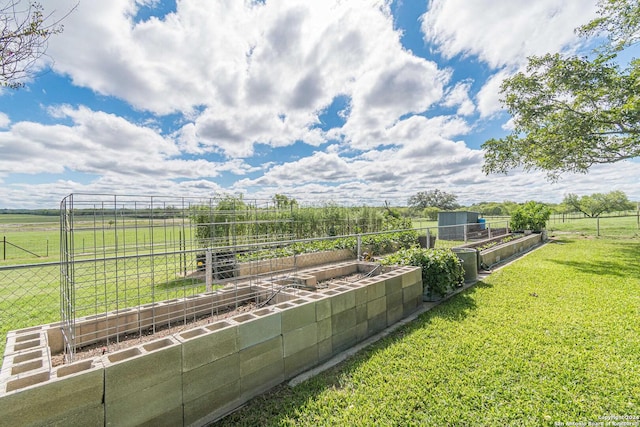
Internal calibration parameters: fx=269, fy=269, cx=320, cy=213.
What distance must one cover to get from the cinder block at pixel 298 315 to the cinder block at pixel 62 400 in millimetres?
1276

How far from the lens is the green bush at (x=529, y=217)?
13.3 meters

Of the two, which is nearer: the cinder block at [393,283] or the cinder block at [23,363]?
the cinder block at [23,363]

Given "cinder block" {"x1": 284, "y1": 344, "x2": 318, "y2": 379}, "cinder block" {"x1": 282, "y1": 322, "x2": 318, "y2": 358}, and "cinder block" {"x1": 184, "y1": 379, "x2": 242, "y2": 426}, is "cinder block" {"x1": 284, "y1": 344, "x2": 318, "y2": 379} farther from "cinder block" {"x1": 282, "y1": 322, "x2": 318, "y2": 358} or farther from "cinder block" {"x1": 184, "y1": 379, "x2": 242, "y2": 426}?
"cinder block" {"x1": 184, "y1": 379, "x2": 242, "y2": 426}

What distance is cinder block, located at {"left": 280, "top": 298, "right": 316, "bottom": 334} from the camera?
2.41m

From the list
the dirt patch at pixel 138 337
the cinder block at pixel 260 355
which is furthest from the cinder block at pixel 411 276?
the cinder block at pixel 260 355

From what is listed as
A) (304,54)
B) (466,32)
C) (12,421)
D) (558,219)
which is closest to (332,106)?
(304,54)

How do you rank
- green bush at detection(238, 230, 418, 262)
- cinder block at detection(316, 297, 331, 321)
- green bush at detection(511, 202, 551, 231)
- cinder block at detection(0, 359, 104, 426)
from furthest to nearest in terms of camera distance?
green bush at detection(511, 202, 551, 231), green bush at detection(238, 230, 418, 262), cinder block at detection(316, 297, 331, 321), cinder block at detection(0, 359, 104, 426)

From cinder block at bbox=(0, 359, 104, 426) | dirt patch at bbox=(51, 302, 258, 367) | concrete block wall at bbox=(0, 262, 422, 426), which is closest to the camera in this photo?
→ cinder block at bbox=(0, 359, 104, 426)

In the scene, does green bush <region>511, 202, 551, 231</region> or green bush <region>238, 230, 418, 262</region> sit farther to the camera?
green bush <region>511, 202, 551, 231</region>

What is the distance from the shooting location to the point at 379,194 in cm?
1115

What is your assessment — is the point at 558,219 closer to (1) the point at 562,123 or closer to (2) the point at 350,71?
(1) the point at 562,123

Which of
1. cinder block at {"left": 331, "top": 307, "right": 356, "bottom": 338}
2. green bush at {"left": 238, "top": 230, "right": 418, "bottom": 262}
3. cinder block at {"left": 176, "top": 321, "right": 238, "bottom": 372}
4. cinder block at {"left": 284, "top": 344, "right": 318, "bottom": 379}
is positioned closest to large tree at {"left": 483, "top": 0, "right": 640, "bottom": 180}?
green bush at {"left": 238, "top": 230, "right": 418, "bottom": 262}

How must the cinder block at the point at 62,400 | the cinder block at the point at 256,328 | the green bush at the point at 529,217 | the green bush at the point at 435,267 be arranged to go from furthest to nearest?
the green bush at the point at 529,217
the green bush at the point at 435,267
the cinder block at the point at 256,328
the cinder block at the point at 62,400

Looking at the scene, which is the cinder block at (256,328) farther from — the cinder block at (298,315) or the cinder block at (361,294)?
the cinder block at (361,294)
